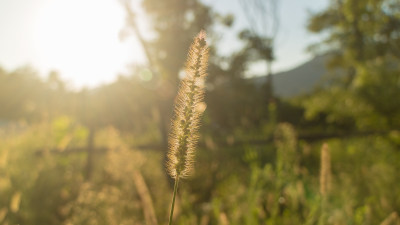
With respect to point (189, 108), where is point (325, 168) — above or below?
below

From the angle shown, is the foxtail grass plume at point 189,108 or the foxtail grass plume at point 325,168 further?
the foxtail grass plume at point 325,168

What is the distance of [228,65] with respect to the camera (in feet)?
65.8

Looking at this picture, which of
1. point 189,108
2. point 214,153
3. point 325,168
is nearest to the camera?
point 189,108

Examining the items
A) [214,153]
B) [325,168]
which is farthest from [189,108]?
[214,153]

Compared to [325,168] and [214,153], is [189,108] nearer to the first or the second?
[325,168]

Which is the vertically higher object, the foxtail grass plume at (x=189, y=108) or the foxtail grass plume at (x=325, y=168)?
the foxtail grass plume at (x=189, y=108)

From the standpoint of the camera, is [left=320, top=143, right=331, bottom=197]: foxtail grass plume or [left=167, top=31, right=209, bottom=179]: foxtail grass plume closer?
[left=167, top=31, right=209, bottom=179]: foxtail grass plume

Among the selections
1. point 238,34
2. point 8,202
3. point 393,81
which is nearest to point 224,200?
point 8,202

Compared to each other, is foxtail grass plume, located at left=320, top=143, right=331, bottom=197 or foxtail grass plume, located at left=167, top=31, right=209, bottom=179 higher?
foxtail grass plume, located at left=167, top=31, right=209, bottom=179

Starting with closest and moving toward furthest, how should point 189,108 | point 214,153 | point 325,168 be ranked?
point 189,108, point 325,168, point 214,153

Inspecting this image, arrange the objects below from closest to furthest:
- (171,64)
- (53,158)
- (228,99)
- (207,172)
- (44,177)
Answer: (44,177)
(53,158)
(207,172)
(171,64)
(228,99)

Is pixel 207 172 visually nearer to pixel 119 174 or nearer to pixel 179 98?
pixel 119 174

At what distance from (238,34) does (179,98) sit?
21960 millimetres

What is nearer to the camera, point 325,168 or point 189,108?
point 189,108
